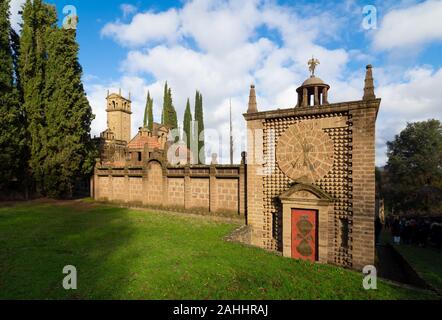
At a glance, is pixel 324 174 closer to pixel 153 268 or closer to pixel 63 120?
pixel 153 268

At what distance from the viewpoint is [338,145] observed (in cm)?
1389

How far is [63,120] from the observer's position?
2341 cm

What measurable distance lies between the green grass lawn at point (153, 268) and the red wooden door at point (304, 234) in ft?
11.9

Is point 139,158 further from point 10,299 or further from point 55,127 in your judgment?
point 10,299

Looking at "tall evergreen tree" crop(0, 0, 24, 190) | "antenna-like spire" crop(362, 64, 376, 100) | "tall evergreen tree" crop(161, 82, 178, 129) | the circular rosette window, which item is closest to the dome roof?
"antenna-like spire" crop(362, 64, 376, 100)

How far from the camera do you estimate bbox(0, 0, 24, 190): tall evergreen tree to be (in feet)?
68.6

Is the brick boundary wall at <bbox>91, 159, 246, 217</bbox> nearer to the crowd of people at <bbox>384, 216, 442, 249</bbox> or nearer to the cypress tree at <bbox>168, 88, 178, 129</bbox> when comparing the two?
the crowd of people at <bbox>384, 216, 442, 249</bbox>

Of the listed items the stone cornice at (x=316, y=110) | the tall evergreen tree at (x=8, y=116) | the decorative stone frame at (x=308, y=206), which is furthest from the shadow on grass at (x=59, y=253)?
the stone cornice at (x=316, y=110)

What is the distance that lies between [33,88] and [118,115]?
2988 centimetres

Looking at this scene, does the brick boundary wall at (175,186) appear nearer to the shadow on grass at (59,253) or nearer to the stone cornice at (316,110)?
the stone cornice at (316,110)

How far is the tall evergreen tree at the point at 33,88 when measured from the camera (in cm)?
2284

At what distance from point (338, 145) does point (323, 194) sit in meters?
2.89
